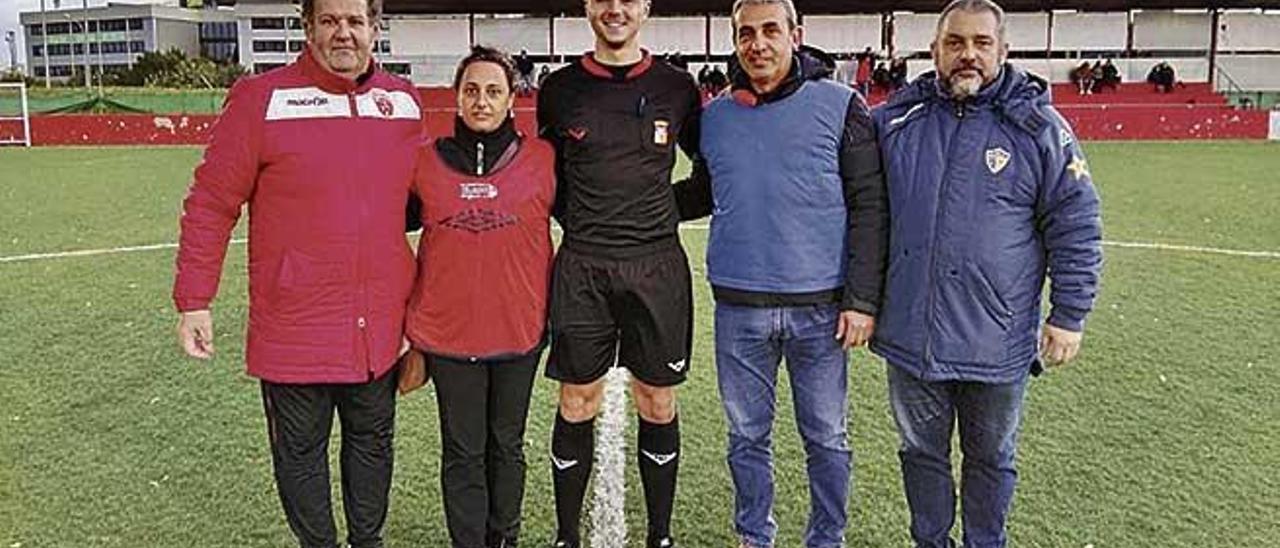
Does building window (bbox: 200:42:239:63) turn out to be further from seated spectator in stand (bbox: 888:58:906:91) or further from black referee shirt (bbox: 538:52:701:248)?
black referee shirt (bbox: 538:52:701:248)

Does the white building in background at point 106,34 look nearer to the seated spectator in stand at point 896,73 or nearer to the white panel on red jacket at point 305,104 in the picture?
the seated spectator in stand at point 896,73

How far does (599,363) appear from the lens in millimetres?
3338

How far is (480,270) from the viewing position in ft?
10.3

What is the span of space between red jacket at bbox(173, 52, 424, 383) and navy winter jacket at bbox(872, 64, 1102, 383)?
1340mm

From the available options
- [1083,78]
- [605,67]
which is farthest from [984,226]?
[1083,78]

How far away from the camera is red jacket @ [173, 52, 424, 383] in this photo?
2963 mm

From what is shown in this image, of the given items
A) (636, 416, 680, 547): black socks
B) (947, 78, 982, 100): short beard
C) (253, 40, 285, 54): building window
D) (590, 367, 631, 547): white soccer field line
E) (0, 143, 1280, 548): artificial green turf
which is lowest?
(590, 367, 631, 547): white soccer field line

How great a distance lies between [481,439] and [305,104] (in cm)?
105

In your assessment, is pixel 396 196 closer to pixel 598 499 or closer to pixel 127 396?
pixel 598 499

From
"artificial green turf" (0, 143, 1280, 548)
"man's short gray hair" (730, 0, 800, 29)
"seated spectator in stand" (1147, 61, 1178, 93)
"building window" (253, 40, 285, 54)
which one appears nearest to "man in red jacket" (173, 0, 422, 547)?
"artificial green turf" (0, 143, 1280, 548)

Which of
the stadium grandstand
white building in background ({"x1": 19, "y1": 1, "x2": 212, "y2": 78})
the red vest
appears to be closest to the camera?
the red vest

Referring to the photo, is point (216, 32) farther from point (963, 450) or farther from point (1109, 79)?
point (963, 450)

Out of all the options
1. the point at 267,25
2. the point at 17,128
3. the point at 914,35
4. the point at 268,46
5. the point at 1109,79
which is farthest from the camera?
the point at 268,46

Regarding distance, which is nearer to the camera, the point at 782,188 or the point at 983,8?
the point at 983,8
